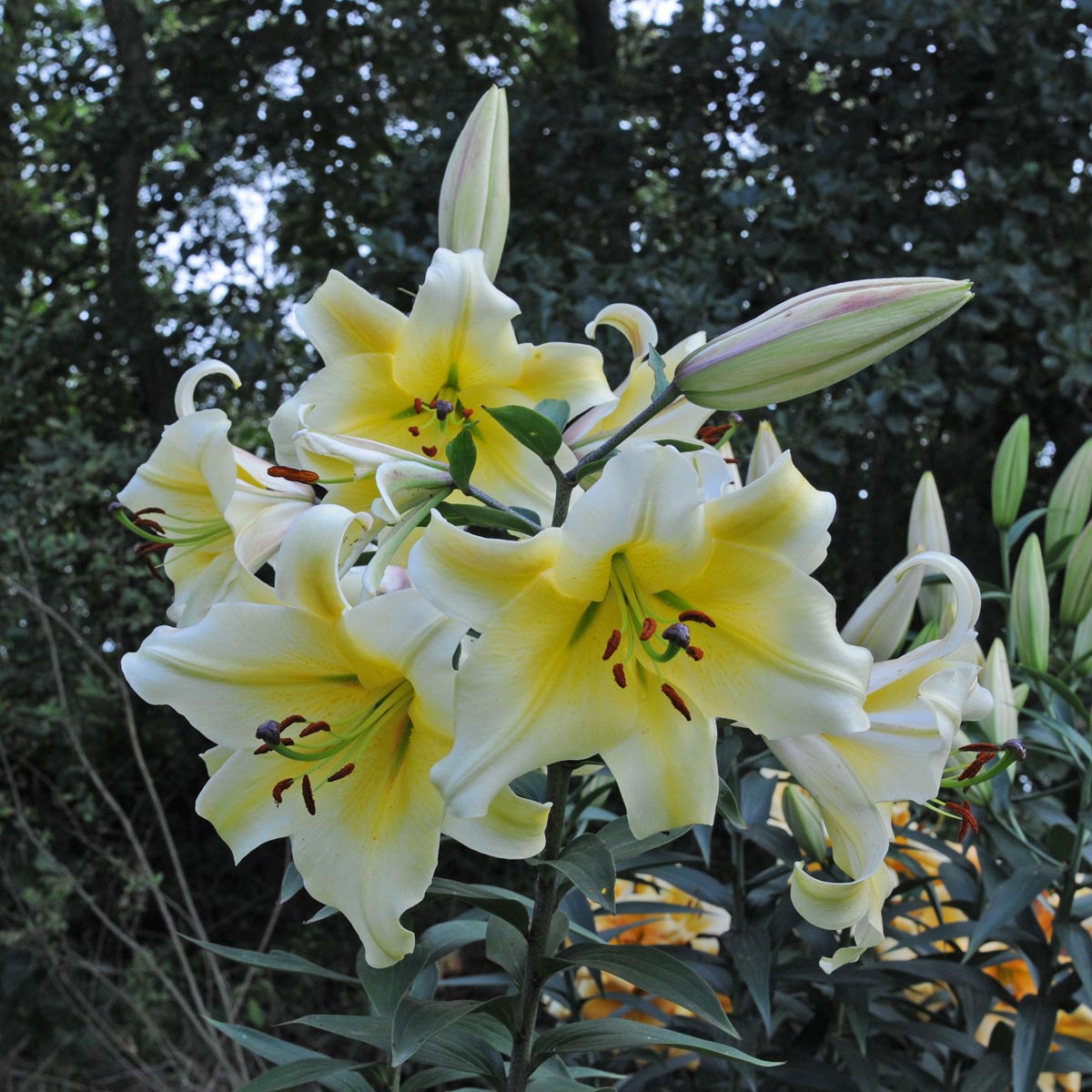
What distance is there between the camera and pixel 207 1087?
229cm

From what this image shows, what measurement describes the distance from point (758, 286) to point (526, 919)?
213 centimetres

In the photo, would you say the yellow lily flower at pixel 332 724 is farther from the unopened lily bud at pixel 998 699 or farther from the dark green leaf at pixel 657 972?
the unopened lily bud at pixel 998 699

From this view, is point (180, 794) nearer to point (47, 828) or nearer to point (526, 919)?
point (47, 828)

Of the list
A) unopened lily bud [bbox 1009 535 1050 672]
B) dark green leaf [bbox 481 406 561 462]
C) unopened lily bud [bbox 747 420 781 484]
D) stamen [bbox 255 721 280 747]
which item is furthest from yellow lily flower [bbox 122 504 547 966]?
unopened lily bud [bbox 1009 535 1050 672]

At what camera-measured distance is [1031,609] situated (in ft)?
3.82

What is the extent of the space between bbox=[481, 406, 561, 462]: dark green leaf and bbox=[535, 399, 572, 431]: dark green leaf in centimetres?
5

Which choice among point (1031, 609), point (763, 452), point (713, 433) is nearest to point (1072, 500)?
point (1031, 609)

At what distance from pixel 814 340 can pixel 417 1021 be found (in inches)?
19.1

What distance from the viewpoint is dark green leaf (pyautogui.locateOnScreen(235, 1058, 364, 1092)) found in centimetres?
74

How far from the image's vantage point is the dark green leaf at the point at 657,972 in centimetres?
69

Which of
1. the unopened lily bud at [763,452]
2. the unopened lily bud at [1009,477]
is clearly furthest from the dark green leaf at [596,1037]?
the unopened lily bud at [1009,477]

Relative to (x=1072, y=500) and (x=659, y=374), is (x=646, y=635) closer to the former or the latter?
(x=659, y=374)

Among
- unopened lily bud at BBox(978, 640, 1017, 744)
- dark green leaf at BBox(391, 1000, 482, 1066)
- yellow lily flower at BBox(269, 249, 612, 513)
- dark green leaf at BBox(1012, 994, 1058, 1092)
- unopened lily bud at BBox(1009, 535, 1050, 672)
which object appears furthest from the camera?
unopened lily bud at BBox(1009, 535, 1050, 672)

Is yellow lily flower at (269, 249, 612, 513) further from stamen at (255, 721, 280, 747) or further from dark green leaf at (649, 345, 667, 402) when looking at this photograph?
stamen at (255, 721, 280, 747)
